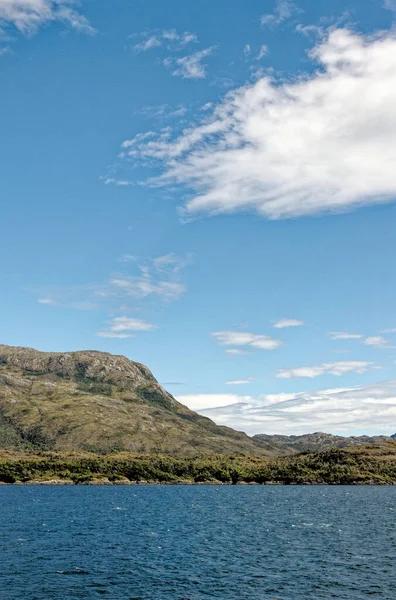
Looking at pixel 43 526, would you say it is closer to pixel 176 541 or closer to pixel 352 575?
pixel 176 541

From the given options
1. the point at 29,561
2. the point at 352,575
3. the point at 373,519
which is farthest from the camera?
the point at 373,519

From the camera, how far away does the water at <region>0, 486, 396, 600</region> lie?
73.9 metres

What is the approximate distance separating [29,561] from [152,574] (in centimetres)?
2294

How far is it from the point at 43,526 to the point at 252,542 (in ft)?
196

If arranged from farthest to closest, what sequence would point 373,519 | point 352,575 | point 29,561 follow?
point 373,519, point 29,561, point 352,575

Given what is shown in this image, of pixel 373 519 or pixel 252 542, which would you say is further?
pixel 373 519

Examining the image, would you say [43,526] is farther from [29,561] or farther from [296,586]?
[296,586]

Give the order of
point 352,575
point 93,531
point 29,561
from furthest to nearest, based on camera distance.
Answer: point 93,531, point 29,561, point 352,575

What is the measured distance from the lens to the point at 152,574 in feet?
→ 279

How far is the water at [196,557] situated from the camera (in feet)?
243

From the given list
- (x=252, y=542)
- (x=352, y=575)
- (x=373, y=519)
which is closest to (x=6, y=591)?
(x=352, y=575)

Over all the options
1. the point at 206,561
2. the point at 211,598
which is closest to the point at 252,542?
the point at 206,561

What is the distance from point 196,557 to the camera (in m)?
→ 100

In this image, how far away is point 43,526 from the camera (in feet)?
477
